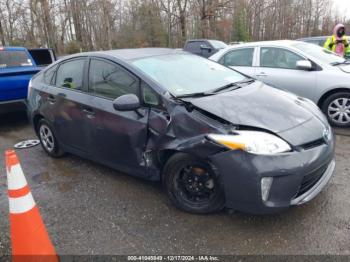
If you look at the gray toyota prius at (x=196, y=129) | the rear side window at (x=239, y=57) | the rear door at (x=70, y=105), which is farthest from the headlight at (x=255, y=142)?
the rear side window at (x=239, y=57)

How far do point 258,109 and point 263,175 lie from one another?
698 mm

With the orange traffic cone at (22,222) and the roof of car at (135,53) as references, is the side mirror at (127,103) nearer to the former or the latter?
the roof of car at (135,53)

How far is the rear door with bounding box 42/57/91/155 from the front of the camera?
12.1 feet

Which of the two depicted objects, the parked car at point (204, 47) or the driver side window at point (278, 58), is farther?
the parked car at point (204, 47)

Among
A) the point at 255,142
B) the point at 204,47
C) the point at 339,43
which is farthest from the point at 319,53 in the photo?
the point at 204,47

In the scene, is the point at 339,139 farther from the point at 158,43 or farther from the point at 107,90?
the point at 158,43

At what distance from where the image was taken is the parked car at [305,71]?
511 centimetres

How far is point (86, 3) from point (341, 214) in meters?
29.0

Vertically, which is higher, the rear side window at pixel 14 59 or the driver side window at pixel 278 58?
the rear side window at pixel 14 59

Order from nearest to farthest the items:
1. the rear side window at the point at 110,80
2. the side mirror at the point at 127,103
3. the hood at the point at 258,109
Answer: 1. the hood at the point at 258,109
2. the side mirror at the point at 127,103
3. the rear side window at the point at 110,80

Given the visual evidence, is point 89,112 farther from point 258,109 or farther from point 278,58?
point 278,58

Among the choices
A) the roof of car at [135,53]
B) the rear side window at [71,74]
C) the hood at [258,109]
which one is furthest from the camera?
the rear side window at [71,74]

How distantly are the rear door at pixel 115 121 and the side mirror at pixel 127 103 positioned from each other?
114 mm

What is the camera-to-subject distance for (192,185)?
2.85m
